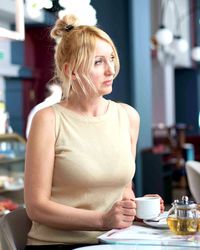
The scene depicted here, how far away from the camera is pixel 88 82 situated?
6.87 ft

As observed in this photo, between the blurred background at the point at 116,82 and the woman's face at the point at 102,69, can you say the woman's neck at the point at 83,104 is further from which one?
the blurred background at the point at 116,82

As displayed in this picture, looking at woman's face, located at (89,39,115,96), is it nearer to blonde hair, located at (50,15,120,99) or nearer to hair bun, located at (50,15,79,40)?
blonde hair, located at (50,15,120,99)

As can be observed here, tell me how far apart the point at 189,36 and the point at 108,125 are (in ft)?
45.2

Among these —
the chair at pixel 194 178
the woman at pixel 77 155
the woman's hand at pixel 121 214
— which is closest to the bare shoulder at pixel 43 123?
the woman at pixel 77 155

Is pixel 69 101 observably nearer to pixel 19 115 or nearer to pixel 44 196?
pixel 44 196

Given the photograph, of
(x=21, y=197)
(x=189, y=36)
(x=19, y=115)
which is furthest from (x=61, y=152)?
(x=189, y=36)

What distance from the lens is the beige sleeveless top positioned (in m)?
2.06

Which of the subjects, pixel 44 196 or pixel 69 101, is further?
pixel 69 101

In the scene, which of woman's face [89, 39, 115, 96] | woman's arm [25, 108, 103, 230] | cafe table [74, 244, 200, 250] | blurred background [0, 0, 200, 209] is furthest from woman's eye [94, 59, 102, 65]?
blurred background [0, 0, 200, 209]

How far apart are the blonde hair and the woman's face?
15mm

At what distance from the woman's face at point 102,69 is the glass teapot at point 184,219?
20.4 inches

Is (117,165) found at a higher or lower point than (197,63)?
lower

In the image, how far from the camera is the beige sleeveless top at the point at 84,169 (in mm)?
2057

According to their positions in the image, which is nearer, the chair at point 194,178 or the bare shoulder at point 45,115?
the bare shoulder at point 45,115
